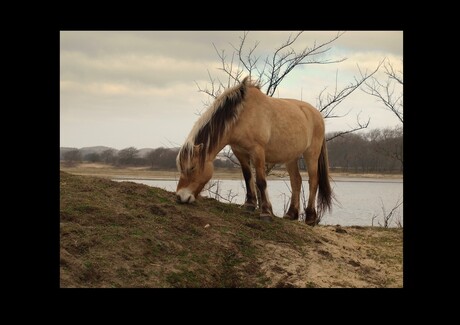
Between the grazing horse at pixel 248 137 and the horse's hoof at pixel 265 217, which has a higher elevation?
the grazing horse at pixel 248 137

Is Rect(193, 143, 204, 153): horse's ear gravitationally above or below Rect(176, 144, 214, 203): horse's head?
above

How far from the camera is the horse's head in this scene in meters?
7.14

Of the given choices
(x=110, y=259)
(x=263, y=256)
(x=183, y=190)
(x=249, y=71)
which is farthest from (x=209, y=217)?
(x=249, y=71)

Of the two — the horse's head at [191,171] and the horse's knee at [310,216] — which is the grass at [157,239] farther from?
the horse's knee at [310,216]

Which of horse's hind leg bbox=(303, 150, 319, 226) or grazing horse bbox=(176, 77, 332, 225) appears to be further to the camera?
horse's hind leg bbox=(303, 150, 319, 226)

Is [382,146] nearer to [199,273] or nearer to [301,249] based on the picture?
[301,249]

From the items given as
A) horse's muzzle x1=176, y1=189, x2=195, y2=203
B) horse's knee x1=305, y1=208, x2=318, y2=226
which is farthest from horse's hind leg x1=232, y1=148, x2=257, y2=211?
horse's knee x1=305, y1=208, x2=318, y2=226

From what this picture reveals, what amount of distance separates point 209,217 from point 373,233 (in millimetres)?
4869

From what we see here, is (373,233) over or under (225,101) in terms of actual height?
under

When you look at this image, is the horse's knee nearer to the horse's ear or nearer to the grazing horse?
the grazing horse

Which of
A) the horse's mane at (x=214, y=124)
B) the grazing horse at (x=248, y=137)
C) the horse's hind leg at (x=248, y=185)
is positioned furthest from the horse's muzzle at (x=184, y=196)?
the horse's hind leg at (x=248, y=185)

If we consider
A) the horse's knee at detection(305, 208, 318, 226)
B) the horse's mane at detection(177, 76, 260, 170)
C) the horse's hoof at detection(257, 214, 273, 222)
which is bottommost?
the horse's knee at detection(305, 208, 318, 226)

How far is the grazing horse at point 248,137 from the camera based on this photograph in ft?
23.7

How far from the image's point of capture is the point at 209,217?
698 centimetres
